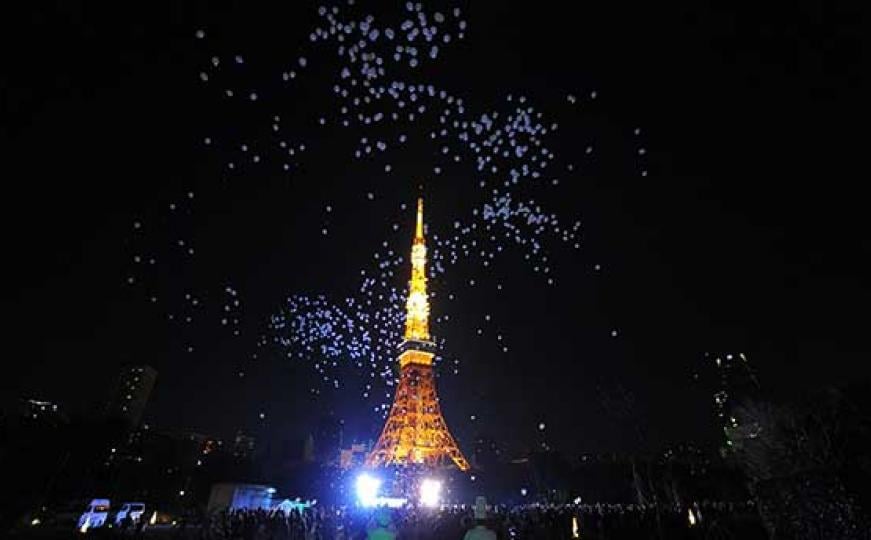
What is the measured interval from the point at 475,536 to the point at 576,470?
163 feet

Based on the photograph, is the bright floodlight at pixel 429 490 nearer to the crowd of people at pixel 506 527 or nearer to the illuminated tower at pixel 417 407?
the illuminated tower at pixel 417 407

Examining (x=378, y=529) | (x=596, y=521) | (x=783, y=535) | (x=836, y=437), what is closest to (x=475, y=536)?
(x=378, y=529)

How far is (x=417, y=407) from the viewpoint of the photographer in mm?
41531

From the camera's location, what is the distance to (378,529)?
21.1 feet

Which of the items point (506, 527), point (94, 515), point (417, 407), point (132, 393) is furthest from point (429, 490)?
point (132, 393)

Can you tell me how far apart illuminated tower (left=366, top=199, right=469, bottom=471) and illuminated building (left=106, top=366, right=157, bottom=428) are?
81.6m

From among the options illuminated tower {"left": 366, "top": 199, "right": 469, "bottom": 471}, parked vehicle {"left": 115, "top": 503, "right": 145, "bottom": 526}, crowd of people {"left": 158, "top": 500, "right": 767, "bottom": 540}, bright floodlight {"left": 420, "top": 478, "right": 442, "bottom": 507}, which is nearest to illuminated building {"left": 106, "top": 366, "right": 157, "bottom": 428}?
illuminated tower {"left": 366, "top": 199, "right": 469, "bottom": 471}

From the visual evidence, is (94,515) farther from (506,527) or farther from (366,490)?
(506,527)

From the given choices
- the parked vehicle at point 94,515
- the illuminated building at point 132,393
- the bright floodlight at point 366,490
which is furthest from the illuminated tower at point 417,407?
the illuminated building at point 132,393

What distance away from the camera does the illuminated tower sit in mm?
39188

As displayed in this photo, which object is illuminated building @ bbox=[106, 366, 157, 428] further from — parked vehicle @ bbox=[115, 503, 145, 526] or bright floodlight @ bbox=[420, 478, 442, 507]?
bright floodlight @ bbox=[420, 478, 442, 507]

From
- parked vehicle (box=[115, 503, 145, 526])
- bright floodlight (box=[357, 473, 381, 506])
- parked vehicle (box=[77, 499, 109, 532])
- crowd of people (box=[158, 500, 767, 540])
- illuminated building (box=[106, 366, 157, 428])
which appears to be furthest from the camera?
illuminated building (box=[106, 366, 157, 428])

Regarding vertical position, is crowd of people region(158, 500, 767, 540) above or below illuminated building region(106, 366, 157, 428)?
below

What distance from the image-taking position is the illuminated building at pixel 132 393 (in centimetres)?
9907
